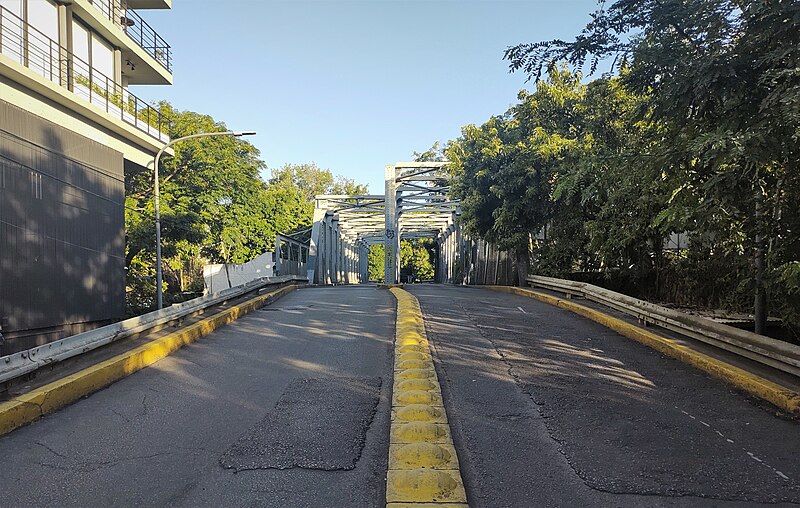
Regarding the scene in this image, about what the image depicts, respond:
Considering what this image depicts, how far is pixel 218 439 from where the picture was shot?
430 centimetres

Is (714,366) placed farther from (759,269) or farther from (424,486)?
(424,486)

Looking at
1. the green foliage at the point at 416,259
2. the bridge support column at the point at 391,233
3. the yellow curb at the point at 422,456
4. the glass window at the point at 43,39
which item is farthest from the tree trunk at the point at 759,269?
the green foliage at the point at 416,259

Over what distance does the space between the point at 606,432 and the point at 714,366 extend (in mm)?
2535

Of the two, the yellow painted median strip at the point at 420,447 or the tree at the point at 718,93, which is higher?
the tree at the point at 718,93

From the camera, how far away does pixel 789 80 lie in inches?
176

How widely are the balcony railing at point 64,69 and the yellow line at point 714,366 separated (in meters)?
13.8

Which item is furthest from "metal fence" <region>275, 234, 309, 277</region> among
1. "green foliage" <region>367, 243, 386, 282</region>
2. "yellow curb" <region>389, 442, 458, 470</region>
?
"green foliage" <region>367, 243, 386, 282</region>

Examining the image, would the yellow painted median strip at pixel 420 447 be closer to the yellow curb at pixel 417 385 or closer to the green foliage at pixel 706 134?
the yellow curb at pixel 417 385

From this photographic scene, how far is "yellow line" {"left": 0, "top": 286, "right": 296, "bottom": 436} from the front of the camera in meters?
4.50

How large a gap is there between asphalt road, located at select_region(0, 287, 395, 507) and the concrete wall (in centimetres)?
702

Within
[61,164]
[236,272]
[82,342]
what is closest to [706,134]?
[82,342]

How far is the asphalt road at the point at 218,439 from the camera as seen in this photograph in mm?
3410

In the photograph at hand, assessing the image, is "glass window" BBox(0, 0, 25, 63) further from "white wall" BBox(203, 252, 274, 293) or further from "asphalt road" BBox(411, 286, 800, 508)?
"white wall" BBox(203, 252, 274, 293)

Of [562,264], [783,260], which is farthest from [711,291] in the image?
[562,264]
